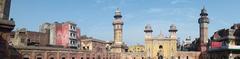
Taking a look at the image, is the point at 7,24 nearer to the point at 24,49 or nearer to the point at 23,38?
the point at 24,49

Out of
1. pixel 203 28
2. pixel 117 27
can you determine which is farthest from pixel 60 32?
pixel 203 28

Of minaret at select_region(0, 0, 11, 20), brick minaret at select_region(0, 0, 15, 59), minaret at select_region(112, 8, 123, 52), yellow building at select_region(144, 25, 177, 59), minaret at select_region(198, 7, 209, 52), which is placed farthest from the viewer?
minaret at select_region(112, 8, 123, 52)

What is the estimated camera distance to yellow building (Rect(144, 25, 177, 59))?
61.8 metres

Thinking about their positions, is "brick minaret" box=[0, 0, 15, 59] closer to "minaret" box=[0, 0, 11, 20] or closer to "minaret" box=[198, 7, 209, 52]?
"minaret" box=[0, 0, 11, 20]

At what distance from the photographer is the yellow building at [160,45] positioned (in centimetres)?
6178

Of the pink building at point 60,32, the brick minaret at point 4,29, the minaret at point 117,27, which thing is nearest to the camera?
the brick minaret at point 4,29

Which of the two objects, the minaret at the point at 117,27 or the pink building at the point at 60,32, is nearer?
the pink building at the point at 60,32

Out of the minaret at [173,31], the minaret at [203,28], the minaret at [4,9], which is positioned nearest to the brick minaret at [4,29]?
the minaret at [4,9]

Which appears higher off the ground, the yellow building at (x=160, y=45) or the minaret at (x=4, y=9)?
the minaret at (x=4, y=9)

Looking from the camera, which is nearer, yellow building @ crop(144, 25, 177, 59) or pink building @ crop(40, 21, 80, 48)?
pink building @ crop(40, 21, 80, 48)

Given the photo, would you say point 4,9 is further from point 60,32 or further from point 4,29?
point 60,32

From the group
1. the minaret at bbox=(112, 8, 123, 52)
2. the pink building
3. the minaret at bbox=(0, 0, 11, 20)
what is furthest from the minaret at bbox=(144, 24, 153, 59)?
the minaret at bbox=(0, 0, 11, 20)

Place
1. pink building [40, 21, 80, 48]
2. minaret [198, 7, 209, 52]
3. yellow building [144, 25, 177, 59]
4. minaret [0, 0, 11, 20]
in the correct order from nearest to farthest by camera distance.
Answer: minaret [0, 0, 11, 20]
pink building [40, 21, 80, 48]
yellow building [144, 25, 177, 59]
minaret [198, 7, 209, 52]

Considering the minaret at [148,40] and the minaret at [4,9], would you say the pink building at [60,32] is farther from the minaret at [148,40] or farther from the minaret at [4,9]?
the minaret at [4,9]
